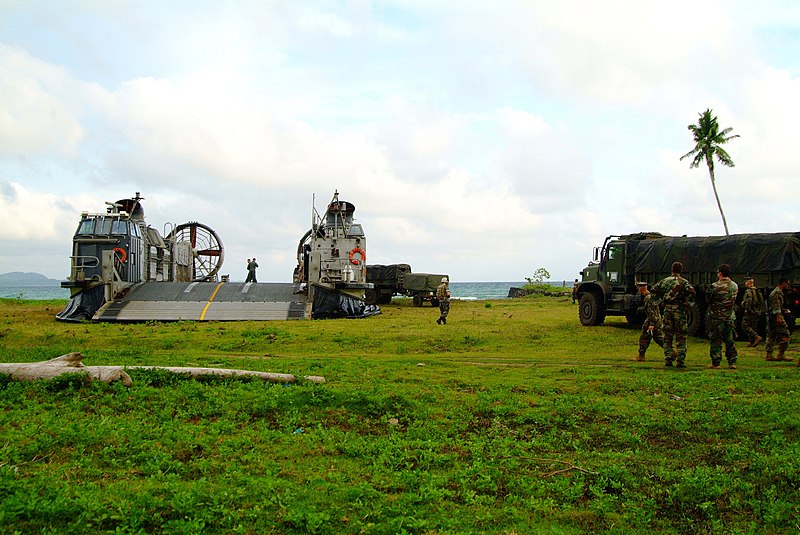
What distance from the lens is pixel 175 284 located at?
2838 centimetres

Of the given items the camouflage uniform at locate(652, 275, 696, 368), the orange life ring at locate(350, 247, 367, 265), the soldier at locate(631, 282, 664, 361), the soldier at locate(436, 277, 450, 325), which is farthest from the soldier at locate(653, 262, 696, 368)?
the orange life ring at locate(350, 247, 367, 265)

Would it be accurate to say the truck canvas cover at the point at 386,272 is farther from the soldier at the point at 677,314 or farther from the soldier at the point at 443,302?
the soldier at the point at 677,314

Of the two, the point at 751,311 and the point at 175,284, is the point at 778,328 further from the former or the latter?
the point at 175,284

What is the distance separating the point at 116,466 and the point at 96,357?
7.27 meters

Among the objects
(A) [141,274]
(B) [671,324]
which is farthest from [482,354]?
(A) [141,274]

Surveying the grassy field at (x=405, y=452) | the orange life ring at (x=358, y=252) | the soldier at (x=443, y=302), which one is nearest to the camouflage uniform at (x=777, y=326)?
the grassy field at (x=405, y=452)

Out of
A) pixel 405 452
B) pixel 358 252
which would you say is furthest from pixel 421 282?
pixel 405 452

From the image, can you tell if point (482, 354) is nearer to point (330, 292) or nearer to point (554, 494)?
point (554, 494)

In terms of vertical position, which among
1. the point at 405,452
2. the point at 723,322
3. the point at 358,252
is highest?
the point at 358,252

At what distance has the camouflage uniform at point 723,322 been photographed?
1248cm

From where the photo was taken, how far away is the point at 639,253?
2112 cm

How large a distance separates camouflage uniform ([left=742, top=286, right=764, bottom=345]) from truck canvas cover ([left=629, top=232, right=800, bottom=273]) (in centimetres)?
102

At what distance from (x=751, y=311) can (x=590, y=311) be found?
22.4 ft

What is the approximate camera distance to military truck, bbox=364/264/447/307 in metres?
39.7
